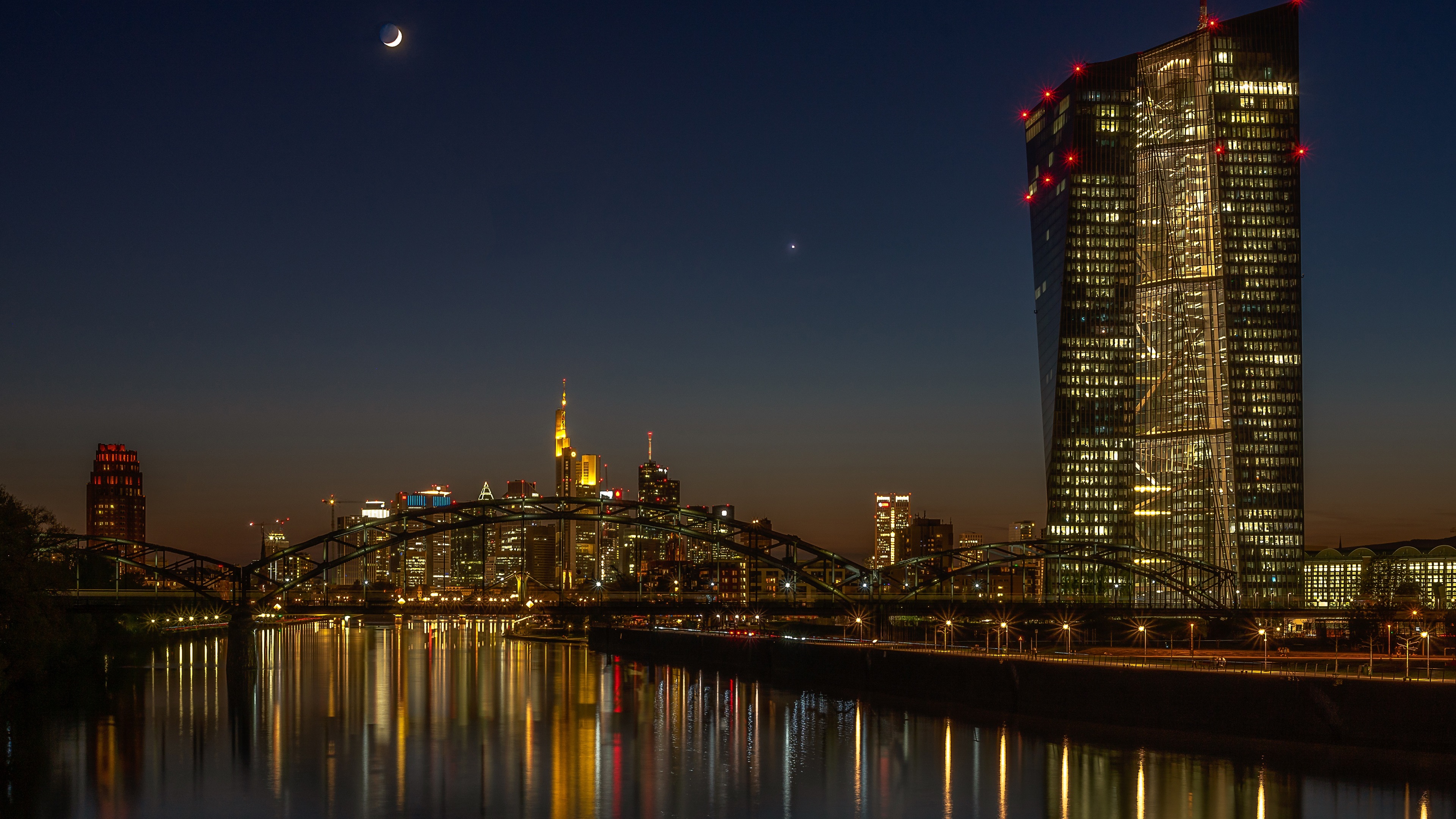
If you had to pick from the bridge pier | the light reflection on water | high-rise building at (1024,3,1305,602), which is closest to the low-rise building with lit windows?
high-rise building at (1024,3,1305,602)

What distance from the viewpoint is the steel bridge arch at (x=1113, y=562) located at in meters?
122

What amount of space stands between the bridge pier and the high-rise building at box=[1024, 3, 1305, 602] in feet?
347

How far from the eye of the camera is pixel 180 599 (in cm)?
9594

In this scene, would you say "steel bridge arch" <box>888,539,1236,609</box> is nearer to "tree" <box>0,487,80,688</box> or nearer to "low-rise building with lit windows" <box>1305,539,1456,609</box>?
"low-rise building with lit windows" <box>1305,539,1456,609</box>

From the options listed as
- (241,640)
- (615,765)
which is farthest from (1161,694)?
(241,640)

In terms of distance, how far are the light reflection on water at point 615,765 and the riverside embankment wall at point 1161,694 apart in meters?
3.69

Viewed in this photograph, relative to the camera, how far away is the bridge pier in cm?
9212

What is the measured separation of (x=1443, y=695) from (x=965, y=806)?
1898cm

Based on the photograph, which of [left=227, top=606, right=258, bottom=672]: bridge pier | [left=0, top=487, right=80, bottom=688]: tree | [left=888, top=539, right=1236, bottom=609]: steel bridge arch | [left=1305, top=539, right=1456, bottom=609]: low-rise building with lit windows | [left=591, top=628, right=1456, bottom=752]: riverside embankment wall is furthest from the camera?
[left=1305, top=539, right=1456, bottom=609]: low-rise building with lit windows

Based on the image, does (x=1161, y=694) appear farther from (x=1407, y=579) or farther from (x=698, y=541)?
(x=1407, y=579)

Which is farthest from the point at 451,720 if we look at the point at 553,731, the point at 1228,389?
the point at 1228,389

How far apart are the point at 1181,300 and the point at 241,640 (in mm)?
116332

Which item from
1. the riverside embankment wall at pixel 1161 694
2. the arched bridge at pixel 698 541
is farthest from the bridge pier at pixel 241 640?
the riverside embankment wall at pixel 1161 694

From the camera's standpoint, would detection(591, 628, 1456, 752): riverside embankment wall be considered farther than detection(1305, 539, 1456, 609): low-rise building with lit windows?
No
